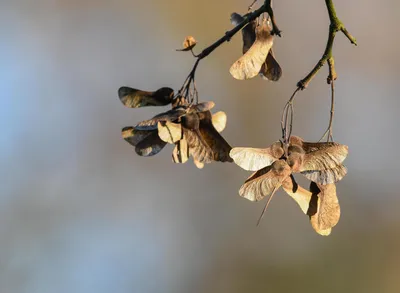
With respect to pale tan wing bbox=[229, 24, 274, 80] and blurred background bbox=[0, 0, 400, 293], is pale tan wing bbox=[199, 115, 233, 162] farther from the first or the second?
blurred background bbox=[0, 0, 400, 293]

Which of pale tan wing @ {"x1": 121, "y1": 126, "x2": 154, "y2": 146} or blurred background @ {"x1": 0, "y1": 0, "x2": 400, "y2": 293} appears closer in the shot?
pale tan wing @ {"x1": 121, "y1": 126, "x2": 154, "y2": 146}

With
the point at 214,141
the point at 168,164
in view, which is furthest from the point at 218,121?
the point at 168,164

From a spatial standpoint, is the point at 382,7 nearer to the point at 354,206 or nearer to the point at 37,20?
the point at 354,206

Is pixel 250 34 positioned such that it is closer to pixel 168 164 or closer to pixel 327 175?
pixel 327 175

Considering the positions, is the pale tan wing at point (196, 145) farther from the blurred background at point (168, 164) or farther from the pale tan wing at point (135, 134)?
the blurred background at point (168, 164)

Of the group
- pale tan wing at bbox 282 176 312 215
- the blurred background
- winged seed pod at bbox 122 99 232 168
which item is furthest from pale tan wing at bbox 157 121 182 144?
the blurred background

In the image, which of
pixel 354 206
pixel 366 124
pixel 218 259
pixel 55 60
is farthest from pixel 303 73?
pixel 55 60
